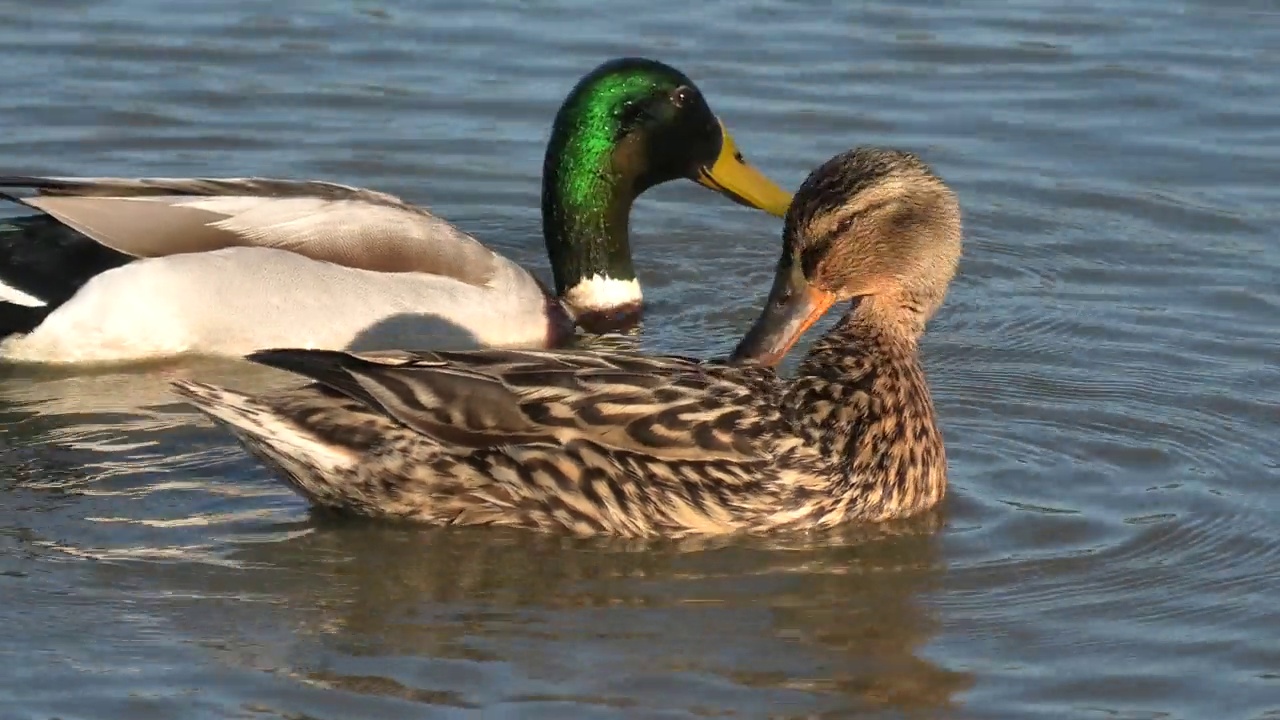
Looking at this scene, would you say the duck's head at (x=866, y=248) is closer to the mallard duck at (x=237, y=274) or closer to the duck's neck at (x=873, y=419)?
the duck's neck at (x=873, y=419)

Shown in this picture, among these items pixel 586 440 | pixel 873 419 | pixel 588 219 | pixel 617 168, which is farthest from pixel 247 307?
pixel 873 419

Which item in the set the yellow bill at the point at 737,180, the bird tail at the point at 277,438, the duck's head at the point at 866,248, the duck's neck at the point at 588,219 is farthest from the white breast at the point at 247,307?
A: the bird tail at the point at 277,438

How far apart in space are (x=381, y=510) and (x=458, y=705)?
4.99 ft

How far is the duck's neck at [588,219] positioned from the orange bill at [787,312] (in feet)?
9.09

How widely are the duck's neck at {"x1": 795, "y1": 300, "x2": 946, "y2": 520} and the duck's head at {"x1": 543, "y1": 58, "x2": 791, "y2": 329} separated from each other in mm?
2906

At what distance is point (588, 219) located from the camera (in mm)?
11352

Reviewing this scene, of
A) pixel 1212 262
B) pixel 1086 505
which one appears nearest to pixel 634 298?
pixel 1212 262

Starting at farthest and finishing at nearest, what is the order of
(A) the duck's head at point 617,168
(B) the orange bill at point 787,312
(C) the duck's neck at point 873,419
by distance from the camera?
(A) the duck's head at point 617,168, (B) the orange bill at point 787,312, (C) the duck's neck at point 873,419

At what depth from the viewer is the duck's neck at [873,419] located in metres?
7.89

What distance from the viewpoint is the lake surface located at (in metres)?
6.82

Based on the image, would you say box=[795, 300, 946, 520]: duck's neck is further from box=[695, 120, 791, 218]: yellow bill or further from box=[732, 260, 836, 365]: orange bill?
box=[695, 120, 791, 218]: yellow bill

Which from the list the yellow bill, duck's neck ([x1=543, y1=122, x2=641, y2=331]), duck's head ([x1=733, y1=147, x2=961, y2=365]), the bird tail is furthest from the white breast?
the bird tail

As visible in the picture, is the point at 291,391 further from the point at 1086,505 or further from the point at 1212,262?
the point at 1212,262

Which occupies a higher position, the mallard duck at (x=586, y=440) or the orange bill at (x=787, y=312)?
the orange bill at (x=787, y=312)
